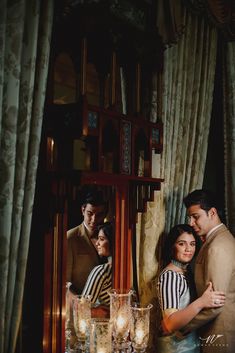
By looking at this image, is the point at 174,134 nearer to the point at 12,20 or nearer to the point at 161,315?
the point at 161,315

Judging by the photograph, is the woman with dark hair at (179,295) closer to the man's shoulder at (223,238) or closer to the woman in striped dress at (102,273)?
the man's shoulder at (223,238)

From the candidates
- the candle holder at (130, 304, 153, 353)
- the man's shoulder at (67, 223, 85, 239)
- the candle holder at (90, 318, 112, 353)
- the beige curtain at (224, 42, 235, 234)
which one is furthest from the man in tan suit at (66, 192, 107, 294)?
the beige curtain at (224, 42, 235, 234)

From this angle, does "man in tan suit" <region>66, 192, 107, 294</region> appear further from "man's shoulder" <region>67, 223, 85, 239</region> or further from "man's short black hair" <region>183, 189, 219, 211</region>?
"man's short black hair" <region>183, 189, 219, 211</region>

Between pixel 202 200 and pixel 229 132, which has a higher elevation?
pixel 229 132

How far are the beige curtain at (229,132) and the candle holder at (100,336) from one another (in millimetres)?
1265

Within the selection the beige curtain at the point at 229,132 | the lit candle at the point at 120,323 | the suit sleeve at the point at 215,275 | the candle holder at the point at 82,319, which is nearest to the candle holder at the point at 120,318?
the lit candle at the point at 120,323

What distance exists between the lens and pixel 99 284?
1.82 meters

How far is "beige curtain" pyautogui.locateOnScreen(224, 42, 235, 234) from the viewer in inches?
103

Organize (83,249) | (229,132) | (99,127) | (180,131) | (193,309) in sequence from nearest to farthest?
(99,127) → (83,249) → (193,309) → (180,131) → (229,132)

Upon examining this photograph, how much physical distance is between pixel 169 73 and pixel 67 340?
1365 mm

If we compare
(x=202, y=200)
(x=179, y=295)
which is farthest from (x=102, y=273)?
(x=202, y=200)

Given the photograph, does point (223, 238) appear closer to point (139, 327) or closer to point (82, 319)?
point (139, 327)

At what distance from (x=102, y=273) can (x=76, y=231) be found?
0.25 meters

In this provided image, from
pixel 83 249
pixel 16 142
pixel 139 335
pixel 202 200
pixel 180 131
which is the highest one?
pixel 180 131
